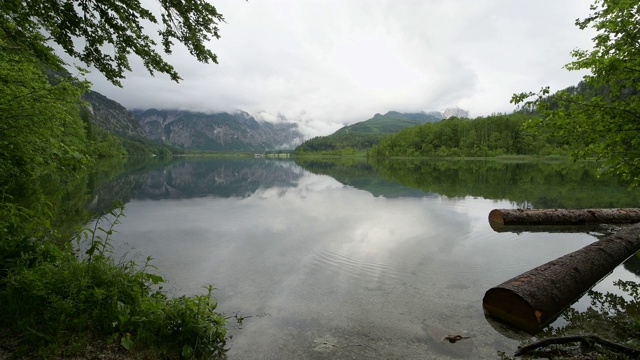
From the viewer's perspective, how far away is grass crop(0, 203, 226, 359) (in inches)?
200

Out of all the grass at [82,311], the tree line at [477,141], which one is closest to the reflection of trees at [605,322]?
the grass at [82,311]

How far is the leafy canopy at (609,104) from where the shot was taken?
6992mm

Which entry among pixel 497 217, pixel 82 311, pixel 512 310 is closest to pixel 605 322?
pixel 512 310

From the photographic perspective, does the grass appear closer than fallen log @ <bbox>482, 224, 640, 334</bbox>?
Yes

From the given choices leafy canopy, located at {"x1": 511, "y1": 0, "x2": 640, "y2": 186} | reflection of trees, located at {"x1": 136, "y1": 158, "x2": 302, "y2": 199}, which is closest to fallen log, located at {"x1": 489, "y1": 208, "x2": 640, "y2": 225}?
leafy canopy, located at {"x1": 511, "y1": 0, "x2": 640, "y2": 186}

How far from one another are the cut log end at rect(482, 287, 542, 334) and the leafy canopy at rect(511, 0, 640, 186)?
4.31 meters

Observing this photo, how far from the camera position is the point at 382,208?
78.5 feet

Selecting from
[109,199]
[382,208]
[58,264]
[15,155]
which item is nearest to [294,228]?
A: [382,208]

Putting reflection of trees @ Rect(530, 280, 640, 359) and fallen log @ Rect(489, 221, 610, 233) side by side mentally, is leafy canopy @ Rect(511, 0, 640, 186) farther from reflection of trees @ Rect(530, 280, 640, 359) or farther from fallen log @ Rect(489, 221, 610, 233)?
fallen log @ Rect(489, 221, 610, 233)

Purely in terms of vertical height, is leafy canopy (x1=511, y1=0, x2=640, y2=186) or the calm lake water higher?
leafy canopy (x1=511, y1=0, x2=640, y2=186)

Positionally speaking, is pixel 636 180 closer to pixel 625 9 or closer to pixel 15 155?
pixel 625 9

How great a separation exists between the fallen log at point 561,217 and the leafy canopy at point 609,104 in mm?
11197

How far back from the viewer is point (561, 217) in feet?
62.8

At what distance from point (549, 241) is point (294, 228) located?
1346cm
